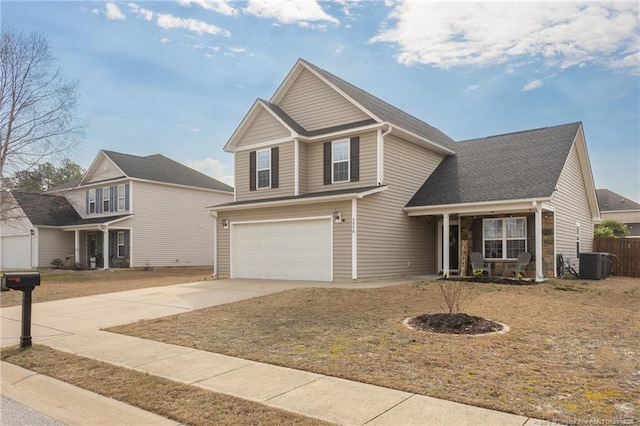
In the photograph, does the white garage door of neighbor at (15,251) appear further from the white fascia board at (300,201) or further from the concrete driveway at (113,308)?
the concrete driveway at (113,308)

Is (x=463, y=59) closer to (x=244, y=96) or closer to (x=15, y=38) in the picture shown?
(x=244, y=96)

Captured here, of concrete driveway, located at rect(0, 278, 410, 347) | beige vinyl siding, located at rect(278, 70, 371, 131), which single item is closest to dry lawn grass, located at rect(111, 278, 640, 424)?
concrete driveway, located at rect(0, 278, 410, 347)

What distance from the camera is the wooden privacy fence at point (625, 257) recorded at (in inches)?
766

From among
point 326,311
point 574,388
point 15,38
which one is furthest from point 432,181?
point 15,38

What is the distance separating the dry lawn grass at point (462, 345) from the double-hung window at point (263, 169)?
321 inches

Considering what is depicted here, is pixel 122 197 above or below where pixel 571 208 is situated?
above

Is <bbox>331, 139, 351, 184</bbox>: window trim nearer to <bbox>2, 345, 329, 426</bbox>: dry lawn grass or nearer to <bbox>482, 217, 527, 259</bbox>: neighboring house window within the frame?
<bbox>482, 217, 527, 259</bbox>: neighboring house window

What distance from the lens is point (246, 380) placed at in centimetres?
511

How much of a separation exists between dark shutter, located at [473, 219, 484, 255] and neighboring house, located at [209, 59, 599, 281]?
0.13ft

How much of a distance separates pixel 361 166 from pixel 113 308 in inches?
374

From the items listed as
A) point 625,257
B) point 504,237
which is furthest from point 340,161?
point 625,257

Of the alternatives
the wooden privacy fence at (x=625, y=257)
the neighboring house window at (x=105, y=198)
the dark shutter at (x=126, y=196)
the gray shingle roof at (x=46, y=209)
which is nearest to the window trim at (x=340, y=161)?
the wooden privacy fence at (x=625, y=257)

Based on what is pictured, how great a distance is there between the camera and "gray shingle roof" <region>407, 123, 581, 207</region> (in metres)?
15.3

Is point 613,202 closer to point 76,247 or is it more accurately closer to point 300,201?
point 300,201
